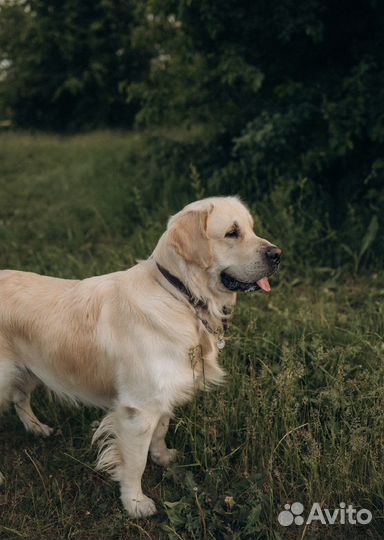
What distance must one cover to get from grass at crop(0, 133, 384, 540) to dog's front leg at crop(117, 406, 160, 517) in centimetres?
7

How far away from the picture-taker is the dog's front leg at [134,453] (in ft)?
8.52

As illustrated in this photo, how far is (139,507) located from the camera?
106 inches

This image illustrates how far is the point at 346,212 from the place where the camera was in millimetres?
5176

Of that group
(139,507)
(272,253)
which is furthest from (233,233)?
(139,507)

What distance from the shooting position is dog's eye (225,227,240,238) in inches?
106

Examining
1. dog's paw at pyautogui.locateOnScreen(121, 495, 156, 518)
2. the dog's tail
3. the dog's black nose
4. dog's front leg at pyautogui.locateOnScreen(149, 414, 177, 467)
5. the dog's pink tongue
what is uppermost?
the dog's black nose

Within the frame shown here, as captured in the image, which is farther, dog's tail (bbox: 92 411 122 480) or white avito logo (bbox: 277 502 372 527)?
dog's tail (bbox: 92 411 122 480)

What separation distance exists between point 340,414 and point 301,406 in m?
0.21

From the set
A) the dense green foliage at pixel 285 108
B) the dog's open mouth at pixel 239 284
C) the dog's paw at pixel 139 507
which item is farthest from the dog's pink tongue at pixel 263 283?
the dense green foliage at pixel 285 108

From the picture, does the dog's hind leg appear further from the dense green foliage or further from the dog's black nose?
the dense green foliage

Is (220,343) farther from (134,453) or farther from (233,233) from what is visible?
(134,453)

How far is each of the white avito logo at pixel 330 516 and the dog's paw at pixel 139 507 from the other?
0.64m

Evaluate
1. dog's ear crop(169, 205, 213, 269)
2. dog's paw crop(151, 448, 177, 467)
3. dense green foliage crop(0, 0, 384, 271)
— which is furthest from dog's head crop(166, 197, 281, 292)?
dense green foliage crop(0, 0, 384, 271)

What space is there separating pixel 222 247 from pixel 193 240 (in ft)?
0.57
